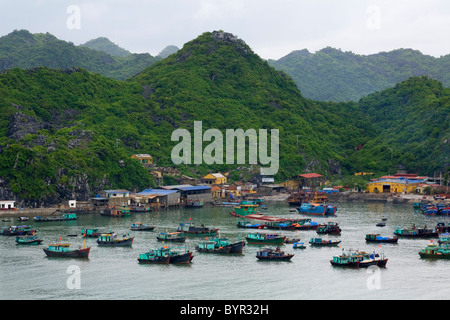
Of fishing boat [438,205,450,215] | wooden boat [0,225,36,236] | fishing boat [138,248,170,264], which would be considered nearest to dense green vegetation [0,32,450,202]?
wooden boat [0,225,36,236]

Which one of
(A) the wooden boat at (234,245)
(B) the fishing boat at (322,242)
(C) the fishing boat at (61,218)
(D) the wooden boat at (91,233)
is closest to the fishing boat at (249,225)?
(B) the fishing boat at (322,242)

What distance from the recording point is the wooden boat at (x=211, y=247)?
58406mm

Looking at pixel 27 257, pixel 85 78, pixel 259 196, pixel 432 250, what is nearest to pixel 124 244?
pixel 27 257

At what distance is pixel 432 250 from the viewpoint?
Answer: 57062 millimetres

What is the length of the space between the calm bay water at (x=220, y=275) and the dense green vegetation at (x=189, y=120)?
32.6 metres

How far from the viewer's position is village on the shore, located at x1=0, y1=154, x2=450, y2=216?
92750 millimetres

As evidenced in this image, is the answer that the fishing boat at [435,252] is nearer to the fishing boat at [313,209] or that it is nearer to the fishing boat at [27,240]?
the fishing boat at [313,209]

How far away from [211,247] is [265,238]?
727 cm

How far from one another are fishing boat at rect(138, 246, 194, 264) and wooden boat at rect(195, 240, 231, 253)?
4.13m

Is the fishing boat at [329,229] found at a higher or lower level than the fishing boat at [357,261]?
higher

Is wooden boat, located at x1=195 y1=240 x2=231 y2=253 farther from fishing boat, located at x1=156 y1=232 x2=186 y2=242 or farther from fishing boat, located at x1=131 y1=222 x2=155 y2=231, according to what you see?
fishing boat, located at x1=131 y1=222 x2=155 y2=231

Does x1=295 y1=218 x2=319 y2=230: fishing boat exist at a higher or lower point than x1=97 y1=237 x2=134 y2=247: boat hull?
higher

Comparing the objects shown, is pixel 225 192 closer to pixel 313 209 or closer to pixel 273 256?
pixel 313 209
